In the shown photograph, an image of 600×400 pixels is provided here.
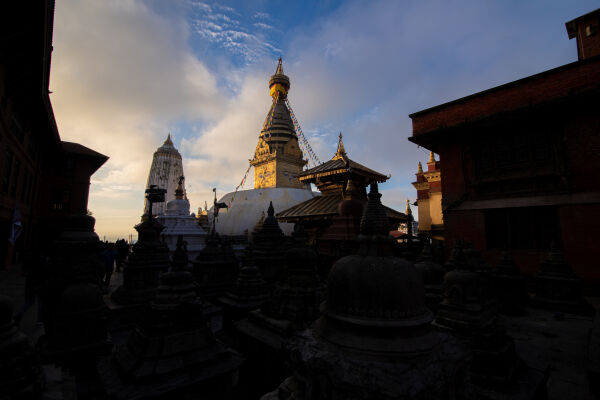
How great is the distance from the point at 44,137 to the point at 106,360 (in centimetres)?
1926

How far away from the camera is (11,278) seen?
1048 centimetres

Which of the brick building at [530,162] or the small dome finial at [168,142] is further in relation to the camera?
the small dome finial at [168,142]

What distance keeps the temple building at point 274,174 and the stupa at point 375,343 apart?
25681 millimetres

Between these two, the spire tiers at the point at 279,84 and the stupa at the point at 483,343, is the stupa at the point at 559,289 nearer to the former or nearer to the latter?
the stupa at the point at 483,343

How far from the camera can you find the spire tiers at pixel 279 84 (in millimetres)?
38594

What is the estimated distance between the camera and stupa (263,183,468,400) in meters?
1.70

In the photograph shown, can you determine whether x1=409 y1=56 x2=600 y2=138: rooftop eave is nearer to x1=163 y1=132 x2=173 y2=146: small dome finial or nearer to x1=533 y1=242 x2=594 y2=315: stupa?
x1=533 y1=242 x2=594 y2=315: stupa

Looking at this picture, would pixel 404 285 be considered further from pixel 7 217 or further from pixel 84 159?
pixel 84 159

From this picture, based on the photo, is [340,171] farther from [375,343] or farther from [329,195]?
[375,343]

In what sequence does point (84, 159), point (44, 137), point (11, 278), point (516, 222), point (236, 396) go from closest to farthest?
point (236, 396)
point (516, 222)
point (11, 278)
point (44, 137)
point (84, 159)

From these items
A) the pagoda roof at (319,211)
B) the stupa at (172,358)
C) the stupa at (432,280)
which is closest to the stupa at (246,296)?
the stupa at (172,358)

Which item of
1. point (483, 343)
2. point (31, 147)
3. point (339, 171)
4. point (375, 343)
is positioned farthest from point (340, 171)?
point (31, 147)

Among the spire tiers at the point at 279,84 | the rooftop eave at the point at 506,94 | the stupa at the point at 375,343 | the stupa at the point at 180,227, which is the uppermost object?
the spire tiers at the point at 279,84

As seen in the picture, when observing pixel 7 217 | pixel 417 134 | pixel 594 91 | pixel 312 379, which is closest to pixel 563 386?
pixel 312 379
